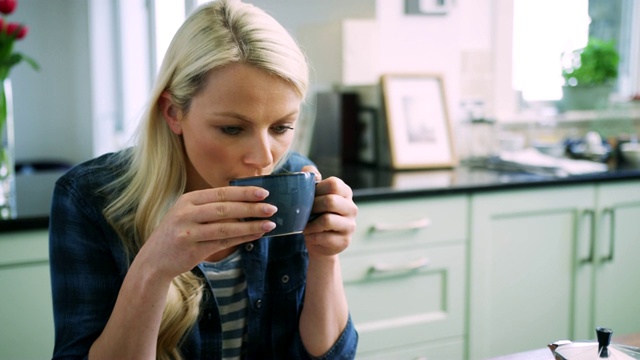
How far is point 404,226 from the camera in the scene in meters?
1.95

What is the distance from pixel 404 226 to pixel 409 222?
28 mm

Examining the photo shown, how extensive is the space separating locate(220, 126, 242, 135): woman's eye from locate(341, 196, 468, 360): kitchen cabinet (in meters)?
0.96

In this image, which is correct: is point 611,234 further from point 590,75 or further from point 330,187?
point 330,187

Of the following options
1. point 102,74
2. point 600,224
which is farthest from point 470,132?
point 102,74

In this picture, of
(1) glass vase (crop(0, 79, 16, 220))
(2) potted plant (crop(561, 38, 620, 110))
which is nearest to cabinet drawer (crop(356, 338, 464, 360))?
(1) glass vase (crop(0, 79, 16, 220))

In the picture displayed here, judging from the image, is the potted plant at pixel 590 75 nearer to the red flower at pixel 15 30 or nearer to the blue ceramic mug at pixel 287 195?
the red flower at pixel 15 30

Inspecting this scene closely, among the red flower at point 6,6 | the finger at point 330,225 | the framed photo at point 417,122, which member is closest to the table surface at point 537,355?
the finger at point 330,225

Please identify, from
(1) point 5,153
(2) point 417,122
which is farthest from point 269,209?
(2) point 417,122

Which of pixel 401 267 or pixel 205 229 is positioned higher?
pixel 205 229

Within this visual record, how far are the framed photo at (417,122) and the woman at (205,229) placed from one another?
129cm

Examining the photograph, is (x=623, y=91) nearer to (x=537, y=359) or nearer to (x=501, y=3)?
(x=501, y=3)

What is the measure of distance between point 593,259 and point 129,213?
1.77 m

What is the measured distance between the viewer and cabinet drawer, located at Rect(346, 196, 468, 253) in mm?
1905

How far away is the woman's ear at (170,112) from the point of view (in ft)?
3.51
